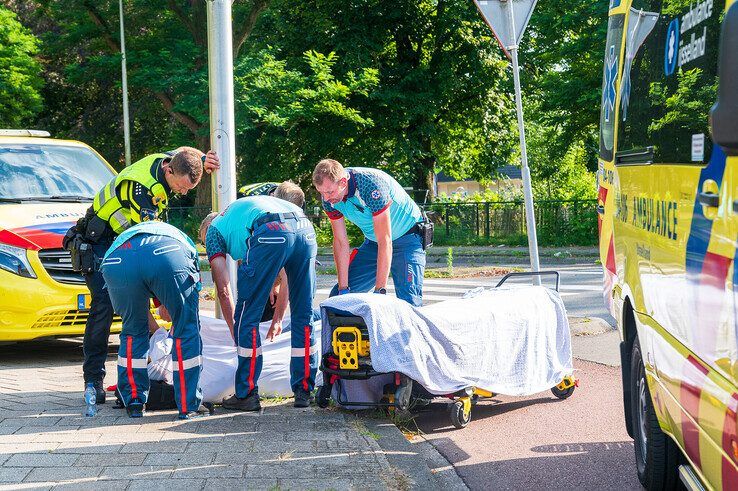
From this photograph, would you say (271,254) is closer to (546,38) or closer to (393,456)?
(393,456)

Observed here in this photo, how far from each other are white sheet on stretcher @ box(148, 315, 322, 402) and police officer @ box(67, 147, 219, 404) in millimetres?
469

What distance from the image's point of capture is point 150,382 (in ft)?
20.6

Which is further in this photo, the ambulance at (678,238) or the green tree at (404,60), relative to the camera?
the green tree at (404,60)

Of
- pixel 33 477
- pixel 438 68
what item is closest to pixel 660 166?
pixel 33 477

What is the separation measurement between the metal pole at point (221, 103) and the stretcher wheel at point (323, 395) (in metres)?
2.07

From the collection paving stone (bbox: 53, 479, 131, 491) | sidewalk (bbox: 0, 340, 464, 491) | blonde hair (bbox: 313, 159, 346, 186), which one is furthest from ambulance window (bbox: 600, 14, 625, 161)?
paving stone (bbox: 53, 479, 131, 491)

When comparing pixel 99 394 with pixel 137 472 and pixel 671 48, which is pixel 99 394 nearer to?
pixel 137 472

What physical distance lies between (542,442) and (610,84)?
2341 mm

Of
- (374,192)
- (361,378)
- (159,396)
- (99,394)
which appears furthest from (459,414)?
(99,394)

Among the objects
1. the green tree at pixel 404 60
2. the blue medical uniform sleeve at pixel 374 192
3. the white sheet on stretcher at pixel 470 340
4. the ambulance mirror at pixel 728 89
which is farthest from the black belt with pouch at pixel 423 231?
the green tree at pixel 404 60

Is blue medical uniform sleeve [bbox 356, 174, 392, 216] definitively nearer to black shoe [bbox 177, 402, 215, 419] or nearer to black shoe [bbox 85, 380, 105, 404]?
black shoe [bbox 177, 402, 215, 419]

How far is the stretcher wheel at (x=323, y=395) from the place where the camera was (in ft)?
20.5

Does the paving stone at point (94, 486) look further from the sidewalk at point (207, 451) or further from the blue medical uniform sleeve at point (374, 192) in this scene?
the blue medical uniform sleeve at point (374, 192)

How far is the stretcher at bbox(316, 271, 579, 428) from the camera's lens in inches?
231
